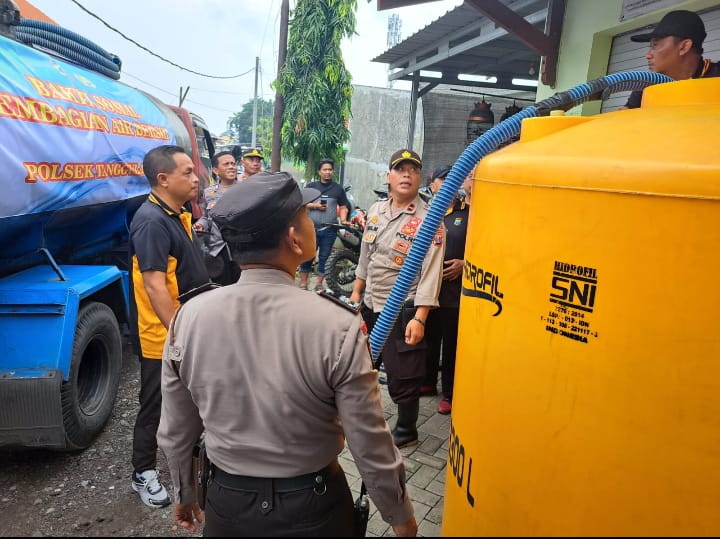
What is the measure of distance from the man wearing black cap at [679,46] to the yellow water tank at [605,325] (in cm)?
97

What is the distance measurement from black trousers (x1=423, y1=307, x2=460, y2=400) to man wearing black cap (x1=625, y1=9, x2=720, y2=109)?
191cm

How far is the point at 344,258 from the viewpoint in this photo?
7152mm

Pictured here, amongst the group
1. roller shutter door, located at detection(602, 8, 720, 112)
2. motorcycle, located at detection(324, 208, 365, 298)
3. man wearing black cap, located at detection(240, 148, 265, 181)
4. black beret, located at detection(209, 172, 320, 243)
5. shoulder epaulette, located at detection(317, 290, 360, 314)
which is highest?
roller shutter door, located at detection(602, 8, 720, 112)

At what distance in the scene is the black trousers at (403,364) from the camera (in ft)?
9.98

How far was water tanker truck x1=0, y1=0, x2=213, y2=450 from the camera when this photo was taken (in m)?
2.66

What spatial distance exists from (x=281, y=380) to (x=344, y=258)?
587 cm

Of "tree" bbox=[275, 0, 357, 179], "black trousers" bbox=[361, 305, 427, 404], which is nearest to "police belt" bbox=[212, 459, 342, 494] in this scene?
"black trousers" bbox=[361, 305, 427, 404]

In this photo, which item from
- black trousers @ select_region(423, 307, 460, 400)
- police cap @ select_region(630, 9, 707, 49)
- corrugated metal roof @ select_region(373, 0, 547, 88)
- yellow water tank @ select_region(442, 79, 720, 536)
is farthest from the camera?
corrugated metal roof @ select_region(373, 0, 547, 88)

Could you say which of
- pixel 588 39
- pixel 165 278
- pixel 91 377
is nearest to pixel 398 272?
pixel 165 278

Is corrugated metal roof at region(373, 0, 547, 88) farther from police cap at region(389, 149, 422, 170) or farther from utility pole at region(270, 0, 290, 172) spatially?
police cap at region(389, 149, 422, 170)

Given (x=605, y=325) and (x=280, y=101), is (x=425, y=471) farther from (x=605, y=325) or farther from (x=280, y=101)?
(x=280, y=101)

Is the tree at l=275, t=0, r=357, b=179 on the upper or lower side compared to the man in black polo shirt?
upper

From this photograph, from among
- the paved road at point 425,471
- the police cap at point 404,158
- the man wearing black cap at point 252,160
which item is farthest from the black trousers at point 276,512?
the man wearing black cap at point 252,160

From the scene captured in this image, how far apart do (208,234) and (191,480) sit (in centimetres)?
305
